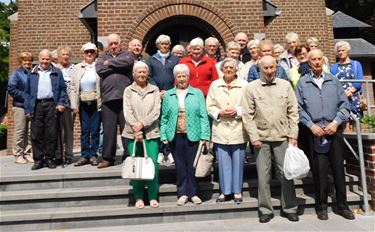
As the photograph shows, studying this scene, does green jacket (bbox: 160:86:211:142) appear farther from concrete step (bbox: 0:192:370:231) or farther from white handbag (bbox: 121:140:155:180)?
concrete step (bbox: 0:192:370:231)

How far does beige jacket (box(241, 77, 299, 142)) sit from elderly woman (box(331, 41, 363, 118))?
4.28 ft

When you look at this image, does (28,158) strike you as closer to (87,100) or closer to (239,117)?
(87,100)

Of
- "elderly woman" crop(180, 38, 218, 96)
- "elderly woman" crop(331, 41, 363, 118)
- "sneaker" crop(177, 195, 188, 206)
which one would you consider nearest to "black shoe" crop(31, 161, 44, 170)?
"sneaker" crop(177, 195, 188, 206)

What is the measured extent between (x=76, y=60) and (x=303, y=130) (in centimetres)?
860

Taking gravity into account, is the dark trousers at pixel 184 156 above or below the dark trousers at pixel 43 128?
below

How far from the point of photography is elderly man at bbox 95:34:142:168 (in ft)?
16.7

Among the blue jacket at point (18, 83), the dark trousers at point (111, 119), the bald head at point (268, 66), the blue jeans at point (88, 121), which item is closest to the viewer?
the bald head at point (268, 66)

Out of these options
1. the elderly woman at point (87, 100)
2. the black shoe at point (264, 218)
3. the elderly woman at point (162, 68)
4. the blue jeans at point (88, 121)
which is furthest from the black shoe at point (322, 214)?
the blue jeans at point (88, 121)

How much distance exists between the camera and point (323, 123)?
4324mm

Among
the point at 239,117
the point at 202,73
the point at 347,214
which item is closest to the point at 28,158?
the point at 202,73

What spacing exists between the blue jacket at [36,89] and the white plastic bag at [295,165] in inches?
141

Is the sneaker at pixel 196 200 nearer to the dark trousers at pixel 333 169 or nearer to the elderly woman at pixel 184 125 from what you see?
the elderly woman at pixel 184 125

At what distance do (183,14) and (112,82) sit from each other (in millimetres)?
3787

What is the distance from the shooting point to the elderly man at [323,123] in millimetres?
4324
